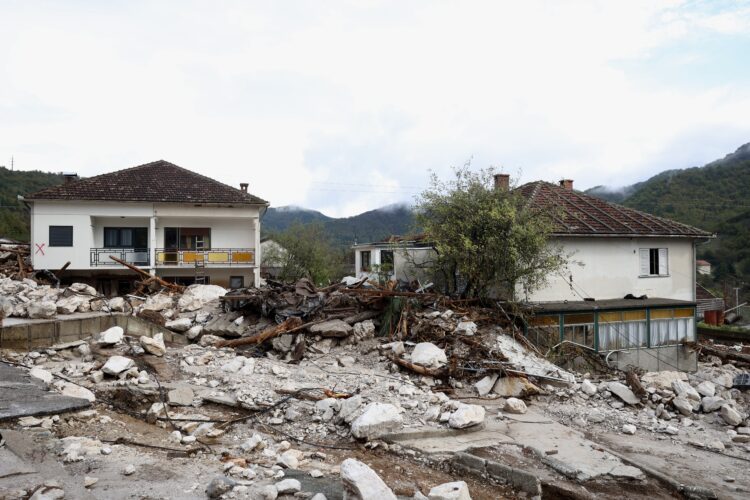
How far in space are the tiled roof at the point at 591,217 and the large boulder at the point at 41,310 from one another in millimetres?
15506

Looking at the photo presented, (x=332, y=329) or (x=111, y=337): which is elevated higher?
(x=111, y=337)

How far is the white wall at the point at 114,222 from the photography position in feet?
80.4

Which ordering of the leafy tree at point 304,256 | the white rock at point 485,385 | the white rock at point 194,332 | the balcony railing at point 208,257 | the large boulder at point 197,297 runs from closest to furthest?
1. the white rock at point 485,385
2. the white rock at point 194,332
3. the large boulder at point 197,297
4. the balcony railing at point 208,257
5. the leafy tree at point 304,256

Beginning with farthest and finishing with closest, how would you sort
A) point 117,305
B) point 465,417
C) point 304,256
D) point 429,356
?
point 304,256
point 117,305
point 429,356
point 465,417

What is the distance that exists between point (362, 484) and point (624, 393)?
9228 mm

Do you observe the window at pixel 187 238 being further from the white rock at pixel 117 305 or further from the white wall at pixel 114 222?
the white rock at pixel 117 305

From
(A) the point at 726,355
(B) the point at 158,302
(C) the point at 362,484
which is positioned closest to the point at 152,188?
(B) the point at 158,302

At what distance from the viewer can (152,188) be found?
26.2 meters

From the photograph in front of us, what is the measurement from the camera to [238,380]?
414 inches

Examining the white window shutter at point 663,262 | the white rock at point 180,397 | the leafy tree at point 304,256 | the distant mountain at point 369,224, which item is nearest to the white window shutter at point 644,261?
the white window shutter at point 663,262

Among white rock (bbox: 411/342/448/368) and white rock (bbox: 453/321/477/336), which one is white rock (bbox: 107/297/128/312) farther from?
white rock (bbox: 453/321/477/336)

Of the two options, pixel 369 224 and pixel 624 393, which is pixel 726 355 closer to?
pixel 624 393

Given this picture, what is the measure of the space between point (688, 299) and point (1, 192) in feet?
175

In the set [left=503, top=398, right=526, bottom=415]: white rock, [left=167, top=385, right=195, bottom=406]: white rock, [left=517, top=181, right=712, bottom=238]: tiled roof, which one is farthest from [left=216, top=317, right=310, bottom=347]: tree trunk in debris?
[left=517, top=181, right=712, bottom=238]: tiled roof
